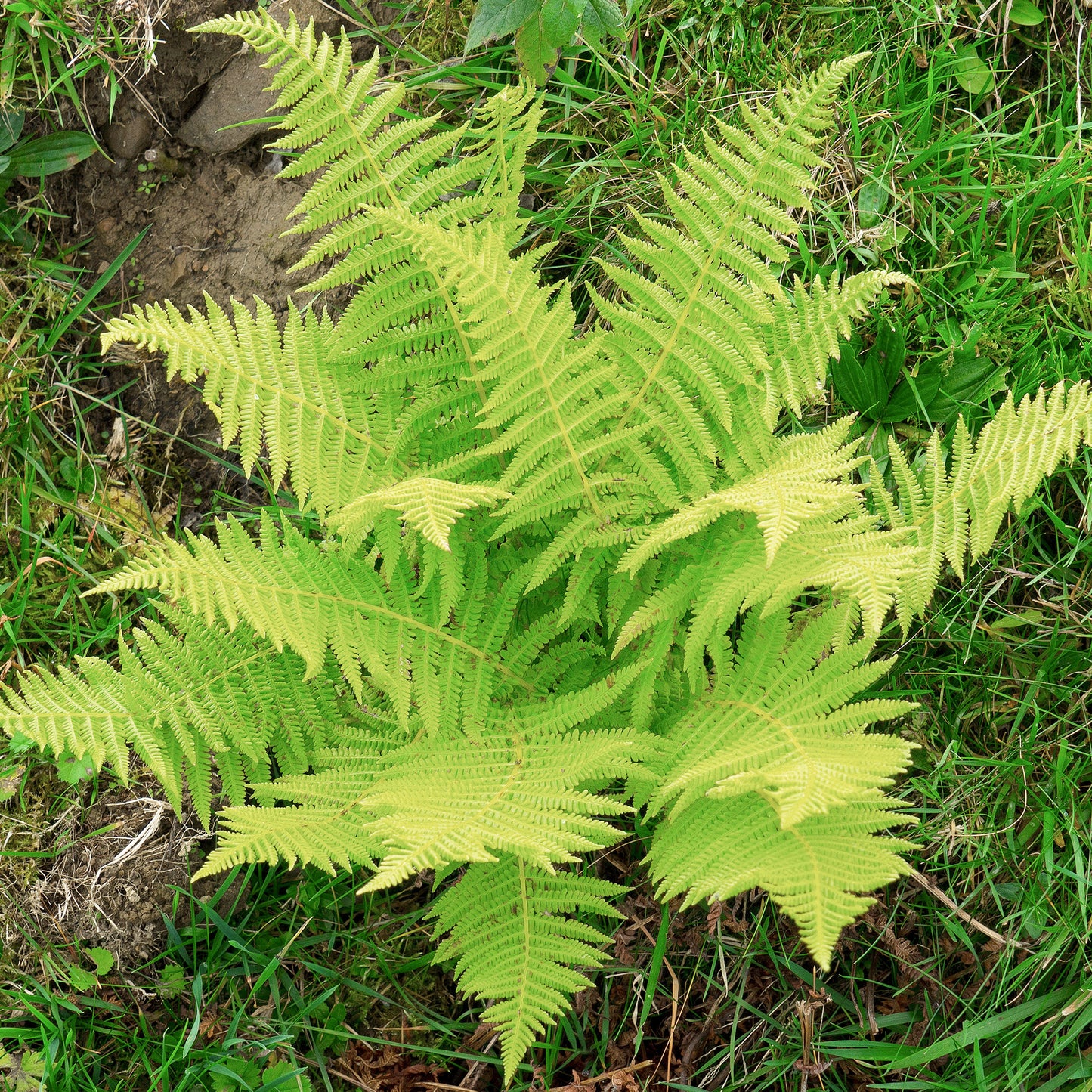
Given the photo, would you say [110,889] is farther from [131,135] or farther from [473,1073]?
[131,135]

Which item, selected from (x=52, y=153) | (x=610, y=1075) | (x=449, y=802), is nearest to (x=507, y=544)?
(x=449, y=802)

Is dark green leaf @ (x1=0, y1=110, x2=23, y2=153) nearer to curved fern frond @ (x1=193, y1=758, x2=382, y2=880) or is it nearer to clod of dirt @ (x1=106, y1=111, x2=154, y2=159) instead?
clod of dirt @ (x1=106, y1=111, x2=154, y2=159)

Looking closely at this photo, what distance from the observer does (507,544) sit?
2.51 m

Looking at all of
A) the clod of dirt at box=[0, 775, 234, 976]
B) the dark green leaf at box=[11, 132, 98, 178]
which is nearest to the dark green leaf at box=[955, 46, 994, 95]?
the dark green leaf at box=[11, 132, 98, 178]

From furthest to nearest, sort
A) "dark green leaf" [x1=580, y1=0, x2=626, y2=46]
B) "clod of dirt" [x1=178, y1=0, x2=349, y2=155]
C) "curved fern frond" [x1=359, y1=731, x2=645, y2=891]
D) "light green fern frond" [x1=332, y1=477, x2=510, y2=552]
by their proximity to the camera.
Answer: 1. "clod of dirt" [x1=178, y1=0, x2=349, y2=155]
2. "dark green leaf" [x1=580, y1=0, x2=626, y2=46]
3. "light green fern frond" [x1=332, y1=477, x2=510, y2=552]
4. "curved fern frond" [x1=359, y1=731, x2=645, y2=891]

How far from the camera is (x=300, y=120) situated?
84.9 inches

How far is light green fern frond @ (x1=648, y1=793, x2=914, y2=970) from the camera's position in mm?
1717

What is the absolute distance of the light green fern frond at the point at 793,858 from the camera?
1.72 metres

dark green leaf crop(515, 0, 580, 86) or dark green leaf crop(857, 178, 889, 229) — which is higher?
dark green leaf crop(515, 0, 580, 86)

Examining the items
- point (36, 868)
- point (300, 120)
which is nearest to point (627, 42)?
point (300, 120)

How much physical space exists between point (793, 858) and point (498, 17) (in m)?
2.34

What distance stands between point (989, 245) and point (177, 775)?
8.95 feet

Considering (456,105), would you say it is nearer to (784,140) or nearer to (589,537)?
(784,140)

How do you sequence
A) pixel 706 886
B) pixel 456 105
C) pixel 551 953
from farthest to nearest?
pixel 456 105
pixel 551 953
pixel 706 886
